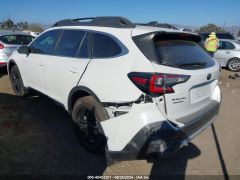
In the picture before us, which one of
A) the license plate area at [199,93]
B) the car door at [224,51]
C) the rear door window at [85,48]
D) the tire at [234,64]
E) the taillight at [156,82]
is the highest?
the rear door window at [85,48]

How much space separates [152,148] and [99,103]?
926 millimetres

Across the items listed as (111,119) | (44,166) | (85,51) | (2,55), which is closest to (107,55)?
(85,51)

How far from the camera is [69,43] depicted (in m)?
4.41

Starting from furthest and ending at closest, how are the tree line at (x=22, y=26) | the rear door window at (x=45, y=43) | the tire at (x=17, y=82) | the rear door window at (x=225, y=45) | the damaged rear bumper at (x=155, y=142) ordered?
the tree line at (x=22, y=26)
the rear door window at (x=225, y=45)
the tire at (x=17, y=82)
the rear door window at (x=45, y=43)
the damaged rear bumper at (x=155, y=142)

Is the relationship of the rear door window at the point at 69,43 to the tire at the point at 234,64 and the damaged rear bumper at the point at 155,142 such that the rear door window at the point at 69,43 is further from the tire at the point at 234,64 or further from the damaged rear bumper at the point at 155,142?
the tire at the point at 234,64

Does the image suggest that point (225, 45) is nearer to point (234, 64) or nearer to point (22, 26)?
point (234, 64)

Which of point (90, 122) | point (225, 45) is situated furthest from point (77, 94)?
point (225, 45)

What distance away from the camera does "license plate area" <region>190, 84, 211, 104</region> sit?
11.2 ft

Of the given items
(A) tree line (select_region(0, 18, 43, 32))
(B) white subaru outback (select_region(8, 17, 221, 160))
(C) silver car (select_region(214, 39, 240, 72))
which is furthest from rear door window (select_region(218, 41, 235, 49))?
(A) tree line (select_region(0, 18, 43, 32))

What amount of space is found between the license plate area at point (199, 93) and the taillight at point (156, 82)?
395mm

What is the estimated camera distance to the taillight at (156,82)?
3.02 meters

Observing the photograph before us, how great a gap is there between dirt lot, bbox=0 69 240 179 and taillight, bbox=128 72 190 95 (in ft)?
3.91

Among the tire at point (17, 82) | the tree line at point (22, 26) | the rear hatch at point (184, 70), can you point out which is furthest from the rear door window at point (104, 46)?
the tree line at point (22, 26)

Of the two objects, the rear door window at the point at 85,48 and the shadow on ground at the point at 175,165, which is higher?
the rear door window at the point at 85,48
